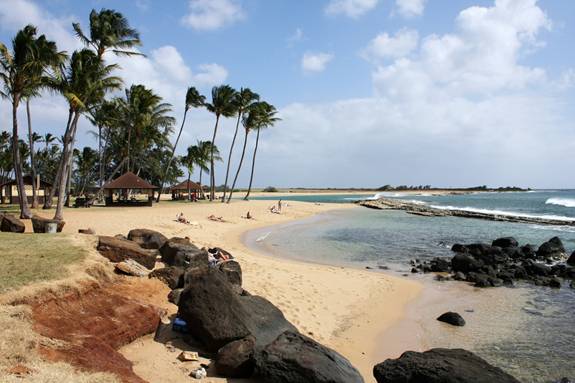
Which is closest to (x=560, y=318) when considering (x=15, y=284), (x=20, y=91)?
(x=15, y=284)

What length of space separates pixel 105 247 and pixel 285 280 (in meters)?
4.99

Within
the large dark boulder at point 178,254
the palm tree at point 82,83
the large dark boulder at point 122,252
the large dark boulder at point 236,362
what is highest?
the palm tree at point 82,83

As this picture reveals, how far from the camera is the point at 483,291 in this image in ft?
40.6

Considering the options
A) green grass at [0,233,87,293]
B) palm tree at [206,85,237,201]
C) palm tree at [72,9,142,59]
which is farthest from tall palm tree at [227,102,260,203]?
green grass at [0,233,87,293]

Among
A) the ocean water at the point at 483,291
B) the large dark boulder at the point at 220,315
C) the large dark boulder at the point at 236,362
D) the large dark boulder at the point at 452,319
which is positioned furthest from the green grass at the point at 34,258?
the large dark boulder at the point at 452,319

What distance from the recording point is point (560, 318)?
959cm

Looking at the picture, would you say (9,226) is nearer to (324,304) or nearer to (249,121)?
(324,304)

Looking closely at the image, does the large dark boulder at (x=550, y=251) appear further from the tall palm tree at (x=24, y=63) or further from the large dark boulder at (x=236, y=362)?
the tall palm tree at (x=24, y=63)

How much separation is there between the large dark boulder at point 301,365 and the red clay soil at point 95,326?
1574mm

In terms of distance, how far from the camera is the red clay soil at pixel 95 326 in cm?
476

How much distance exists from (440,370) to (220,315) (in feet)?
10.9

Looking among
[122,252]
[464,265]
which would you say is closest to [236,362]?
[122,252]

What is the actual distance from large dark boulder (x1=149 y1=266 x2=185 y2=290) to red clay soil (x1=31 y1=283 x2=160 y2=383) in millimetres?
1480

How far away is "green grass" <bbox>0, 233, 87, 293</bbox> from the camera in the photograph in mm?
6766
